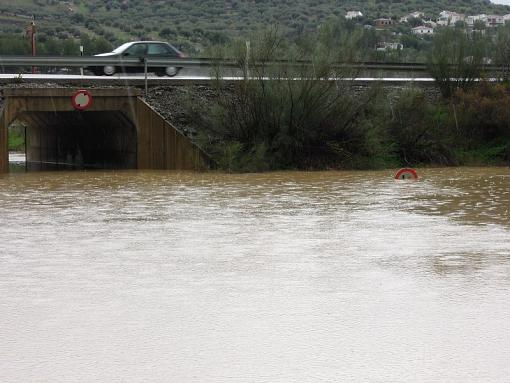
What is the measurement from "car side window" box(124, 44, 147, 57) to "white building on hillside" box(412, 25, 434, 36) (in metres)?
62.2

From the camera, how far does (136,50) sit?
118 feet

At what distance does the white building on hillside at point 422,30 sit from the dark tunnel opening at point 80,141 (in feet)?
189

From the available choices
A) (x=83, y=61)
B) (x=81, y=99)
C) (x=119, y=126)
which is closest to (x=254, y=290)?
(x=81, y=99)

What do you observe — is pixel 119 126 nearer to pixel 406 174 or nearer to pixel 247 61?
pixel 247 61

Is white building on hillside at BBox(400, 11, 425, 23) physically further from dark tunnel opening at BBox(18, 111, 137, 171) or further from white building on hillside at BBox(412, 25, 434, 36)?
dark tunnel opening at BBox(18, 111, 137, 171)

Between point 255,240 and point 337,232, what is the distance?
170 centimetres

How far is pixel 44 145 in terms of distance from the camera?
43875mm

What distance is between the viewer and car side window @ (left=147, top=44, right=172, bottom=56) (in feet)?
119

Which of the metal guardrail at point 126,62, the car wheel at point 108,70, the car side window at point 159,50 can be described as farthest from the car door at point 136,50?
the car wheel at point 108,70

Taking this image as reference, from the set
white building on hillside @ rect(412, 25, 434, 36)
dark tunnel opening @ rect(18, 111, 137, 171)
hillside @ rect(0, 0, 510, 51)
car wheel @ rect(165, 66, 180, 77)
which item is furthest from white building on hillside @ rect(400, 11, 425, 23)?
car wheel @ rect(165, 66, 180, 77)

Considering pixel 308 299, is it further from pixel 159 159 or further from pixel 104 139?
pixel 104 139

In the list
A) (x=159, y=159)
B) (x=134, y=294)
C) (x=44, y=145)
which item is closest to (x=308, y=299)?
(x=134, y=294)

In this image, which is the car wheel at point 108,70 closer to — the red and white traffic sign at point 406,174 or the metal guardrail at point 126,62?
the metal guardrail at point 126,62

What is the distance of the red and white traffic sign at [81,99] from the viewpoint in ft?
98.6
